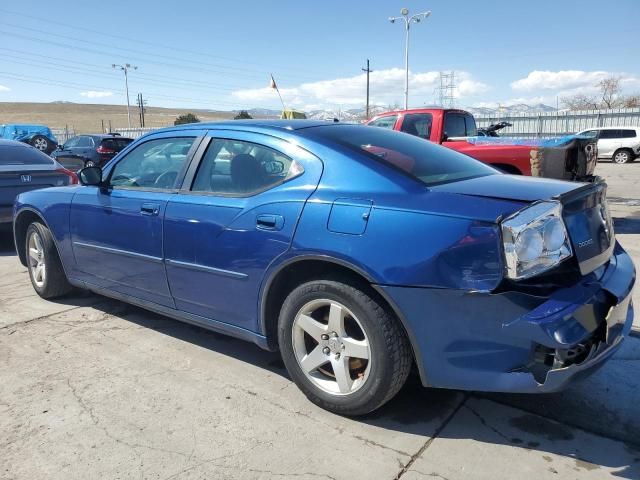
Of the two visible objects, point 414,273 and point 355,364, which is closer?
point 414,273

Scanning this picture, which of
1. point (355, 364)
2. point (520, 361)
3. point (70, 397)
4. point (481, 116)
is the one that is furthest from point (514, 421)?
point (481, 116)

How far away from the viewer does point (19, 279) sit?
5.76m

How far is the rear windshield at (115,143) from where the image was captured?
Result: 17.9m

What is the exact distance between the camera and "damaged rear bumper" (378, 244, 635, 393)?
2236 mm

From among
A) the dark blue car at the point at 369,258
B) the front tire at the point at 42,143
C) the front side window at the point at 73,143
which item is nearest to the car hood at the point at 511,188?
the dark blue car at the point at 369,258

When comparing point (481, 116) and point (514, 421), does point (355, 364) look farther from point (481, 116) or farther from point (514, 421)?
point (481, 116)

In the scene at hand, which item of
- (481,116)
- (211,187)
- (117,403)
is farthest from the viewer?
(481,116)

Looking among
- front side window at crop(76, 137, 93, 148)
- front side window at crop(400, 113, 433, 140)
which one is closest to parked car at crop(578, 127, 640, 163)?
front side window at crop(400, 113, 433, 140)

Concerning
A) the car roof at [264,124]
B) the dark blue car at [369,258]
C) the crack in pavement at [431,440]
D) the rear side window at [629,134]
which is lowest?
the crack in pavement at [431,440]

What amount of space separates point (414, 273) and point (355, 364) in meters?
0.68

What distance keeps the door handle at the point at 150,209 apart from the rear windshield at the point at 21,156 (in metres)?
5.18

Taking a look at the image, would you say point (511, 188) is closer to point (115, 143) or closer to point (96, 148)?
point (96, 148)

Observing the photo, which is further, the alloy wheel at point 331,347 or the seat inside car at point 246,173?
the seat inside car at point 246,173

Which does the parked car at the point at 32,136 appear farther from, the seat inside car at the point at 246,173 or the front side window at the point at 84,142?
the seat inside car at the point at 246,173
